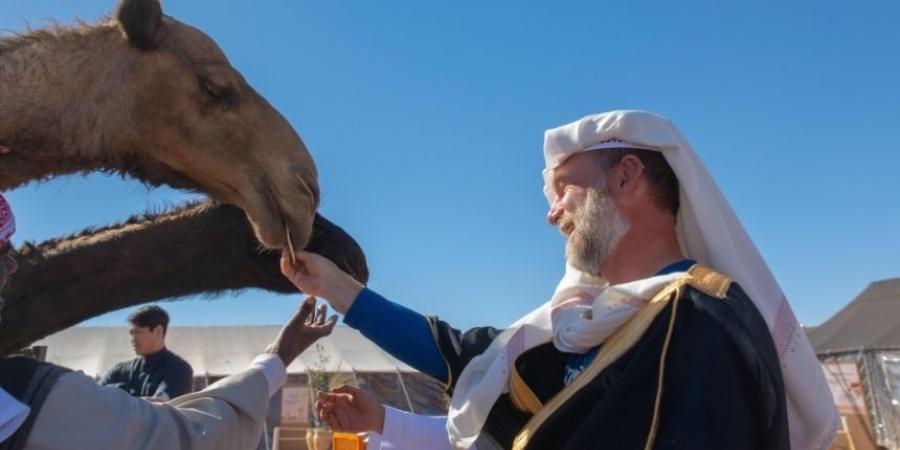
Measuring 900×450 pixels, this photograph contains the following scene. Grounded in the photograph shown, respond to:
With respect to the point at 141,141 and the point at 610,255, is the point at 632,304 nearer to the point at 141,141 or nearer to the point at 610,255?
the point at 610,255

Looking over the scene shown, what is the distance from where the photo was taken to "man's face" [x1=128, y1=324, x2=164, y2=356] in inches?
230

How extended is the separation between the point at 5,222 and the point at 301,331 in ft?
4.71

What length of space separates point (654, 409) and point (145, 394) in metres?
4.87

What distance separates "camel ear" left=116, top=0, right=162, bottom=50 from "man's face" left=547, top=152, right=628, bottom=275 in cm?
186

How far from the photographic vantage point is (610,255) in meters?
2.12

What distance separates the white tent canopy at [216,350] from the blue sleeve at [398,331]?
17.7 m

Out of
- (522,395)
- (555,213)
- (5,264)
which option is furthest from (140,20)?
(522,395)

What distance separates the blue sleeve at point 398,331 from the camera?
2.61 m

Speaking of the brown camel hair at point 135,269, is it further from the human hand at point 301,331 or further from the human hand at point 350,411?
the human hand at point 350,411

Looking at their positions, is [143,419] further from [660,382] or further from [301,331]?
[660,382]

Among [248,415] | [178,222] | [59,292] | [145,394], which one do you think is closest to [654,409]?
[248,415]

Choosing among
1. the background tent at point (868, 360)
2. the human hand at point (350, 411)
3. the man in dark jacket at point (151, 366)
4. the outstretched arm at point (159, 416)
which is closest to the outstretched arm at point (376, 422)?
the human hand at point (350, 411)

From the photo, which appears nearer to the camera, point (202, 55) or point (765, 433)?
point (765, 433)

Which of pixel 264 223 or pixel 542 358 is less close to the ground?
pixel 264 223
